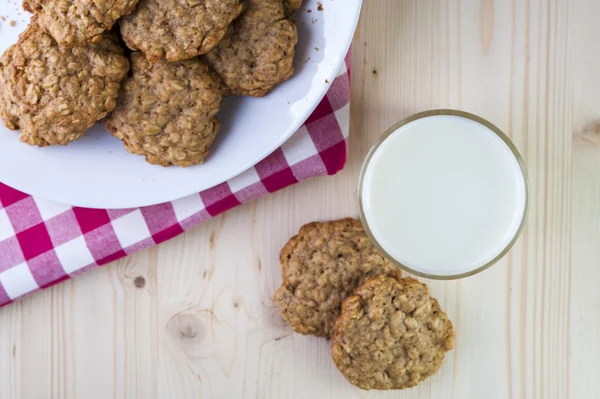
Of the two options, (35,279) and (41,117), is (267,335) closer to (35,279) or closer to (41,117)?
(35,279)

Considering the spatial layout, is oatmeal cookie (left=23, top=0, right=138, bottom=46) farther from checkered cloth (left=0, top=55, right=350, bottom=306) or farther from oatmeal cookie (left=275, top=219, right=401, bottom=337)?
oatmeal cookie (left=275, top=219, right=401, bottom=337)

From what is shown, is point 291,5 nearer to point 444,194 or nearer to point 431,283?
point 444,194

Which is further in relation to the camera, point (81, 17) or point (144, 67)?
point (144, 67)

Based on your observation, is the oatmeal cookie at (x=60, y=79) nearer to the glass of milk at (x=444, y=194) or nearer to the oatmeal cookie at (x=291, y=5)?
the oatmeal cookie at (x=291, y=5)

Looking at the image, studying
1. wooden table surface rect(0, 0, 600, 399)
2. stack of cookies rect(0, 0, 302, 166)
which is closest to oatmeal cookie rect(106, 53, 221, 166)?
stack of cookies rect(0, 0, 302, 166)

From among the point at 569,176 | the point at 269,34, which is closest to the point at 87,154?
the point at 269,34

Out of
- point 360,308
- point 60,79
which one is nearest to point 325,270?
Result: point 360,308
